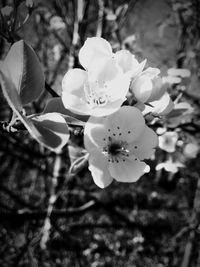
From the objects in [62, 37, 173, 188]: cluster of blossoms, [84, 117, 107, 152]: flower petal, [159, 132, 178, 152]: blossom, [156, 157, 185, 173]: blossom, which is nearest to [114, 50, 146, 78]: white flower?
[62, 37, 173, 188]: cluster of blossoms

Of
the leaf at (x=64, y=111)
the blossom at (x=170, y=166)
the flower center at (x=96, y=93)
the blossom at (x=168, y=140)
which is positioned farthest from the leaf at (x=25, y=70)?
the blossom at (x=170, y=166)

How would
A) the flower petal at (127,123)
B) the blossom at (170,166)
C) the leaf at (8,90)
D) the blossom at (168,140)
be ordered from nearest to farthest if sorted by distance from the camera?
the leaf at (8,90) → the flower petal at (127,123) → the blossom at (168,140) → the blossom at (170,166)

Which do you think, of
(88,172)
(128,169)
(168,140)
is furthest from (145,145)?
(88,172)

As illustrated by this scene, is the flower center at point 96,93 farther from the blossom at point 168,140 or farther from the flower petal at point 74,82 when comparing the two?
the blossom at point 168,140

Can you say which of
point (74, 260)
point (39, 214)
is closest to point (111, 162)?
point (39, 214)

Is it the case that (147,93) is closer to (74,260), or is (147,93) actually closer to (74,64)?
(74,64)

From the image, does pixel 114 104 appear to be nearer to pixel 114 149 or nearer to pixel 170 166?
pixel 114 149

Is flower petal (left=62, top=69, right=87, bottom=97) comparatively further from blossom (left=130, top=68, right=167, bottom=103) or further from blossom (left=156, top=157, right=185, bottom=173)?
blossom (left=156, top=157, right=185, bottom=173)
